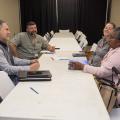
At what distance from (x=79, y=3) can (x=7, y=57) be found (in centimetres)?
682

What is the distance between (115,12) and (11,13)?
371cm

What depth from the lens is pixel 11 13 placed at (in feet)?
26.2

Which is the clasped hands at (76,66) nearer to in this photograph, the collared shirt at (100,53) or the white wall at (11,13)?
the collared shirt at (100,53)

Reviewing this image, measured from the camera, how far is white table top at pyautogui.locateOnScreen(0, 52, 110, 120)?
5.33ft

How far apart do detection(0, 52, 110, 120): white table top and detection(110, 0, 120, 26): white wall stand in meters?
6.17

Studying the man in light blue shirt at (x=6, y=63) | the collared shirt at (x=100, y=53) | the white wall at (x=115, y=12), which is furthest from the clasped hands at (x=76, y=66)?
the white wall at (x=115, y=12)

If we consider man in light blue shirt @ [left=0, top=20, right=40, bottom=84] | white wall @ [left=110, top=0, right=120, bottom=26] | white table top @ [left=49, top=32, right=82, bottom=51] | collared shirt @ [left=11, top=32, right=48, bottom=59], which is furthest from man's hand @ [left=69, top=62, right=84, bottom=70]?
white wall @ [left=110, top=0, right=120, bottom=26]

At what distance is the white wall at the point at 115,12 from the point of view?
8.31 metres

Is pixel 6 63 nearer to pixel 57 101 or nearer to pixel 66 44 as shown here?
pixel 57 101

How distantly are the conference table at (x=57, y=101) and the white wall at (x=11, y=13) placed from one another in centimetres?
490

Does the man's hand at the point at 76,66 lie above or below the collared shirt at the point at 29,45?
above

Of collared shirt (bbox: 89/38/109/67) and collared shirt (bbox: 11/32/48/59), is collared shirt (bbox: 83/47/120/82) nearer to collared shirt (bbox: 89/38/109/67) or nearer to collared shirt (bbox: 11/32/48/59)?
collared shirt (bbox: 89/38/109/67)

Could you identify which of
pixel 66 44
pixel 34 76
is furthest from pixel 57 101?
pixel 66 44

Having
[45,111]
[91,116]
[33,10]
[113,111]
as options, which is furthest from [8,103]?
[33,10]
